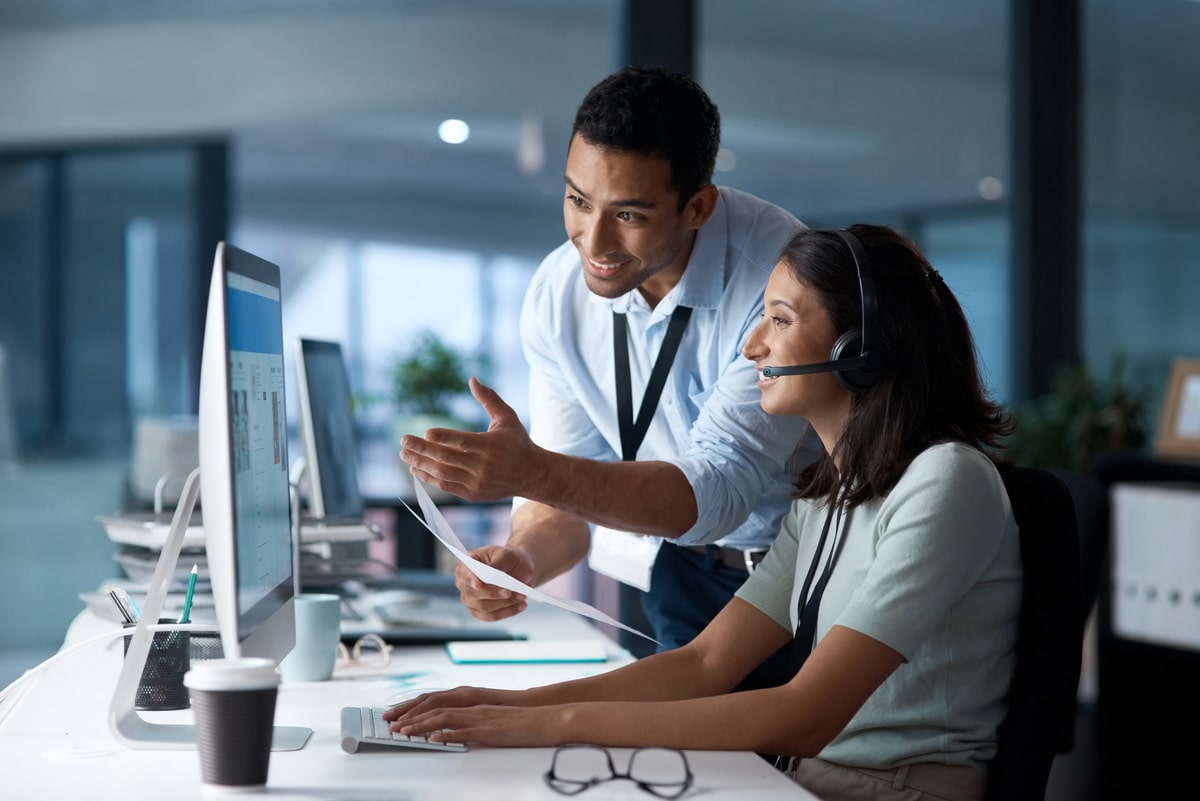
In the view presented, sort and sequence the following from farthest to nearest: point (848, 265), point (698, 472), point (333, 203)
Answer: point (333, 203) < point (698, 472) < point (848, 265)

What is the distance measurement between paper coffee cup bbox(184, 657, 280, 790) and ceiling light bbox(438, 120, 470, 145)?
465 cm

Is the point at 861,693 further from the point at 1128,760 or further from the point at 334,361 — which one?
the point at 1128,760

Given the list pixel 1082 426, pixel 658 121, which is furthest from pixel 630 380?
pixel 1082 426

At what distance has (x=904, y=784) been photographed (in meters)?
1.42

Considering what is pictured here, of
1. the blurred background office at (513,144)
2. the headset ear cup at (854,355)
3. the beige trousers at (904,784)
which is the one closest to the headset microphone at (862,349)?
the headset ear cup at (854,355)

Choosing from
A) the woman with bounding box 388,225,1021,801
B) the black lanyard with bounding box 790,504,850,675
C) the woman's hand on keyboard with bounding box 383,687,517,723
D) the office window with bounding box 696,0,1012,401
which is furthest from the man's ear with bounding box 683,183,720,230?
the office window with bounding box 696,0,1012,401

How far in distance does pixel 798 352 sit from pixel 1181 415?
3783 millimetres

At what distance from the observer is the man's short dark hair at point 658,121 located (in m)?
1.86

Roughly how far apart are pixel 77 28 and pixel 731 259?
342cm

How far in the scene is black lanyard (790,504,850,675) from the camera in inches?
62.8

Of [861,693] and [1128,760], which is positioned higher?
[861,693]

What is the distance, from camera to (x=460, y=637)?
2068 mm

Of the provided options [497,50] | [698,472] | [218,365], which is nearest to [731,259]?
[698,472]

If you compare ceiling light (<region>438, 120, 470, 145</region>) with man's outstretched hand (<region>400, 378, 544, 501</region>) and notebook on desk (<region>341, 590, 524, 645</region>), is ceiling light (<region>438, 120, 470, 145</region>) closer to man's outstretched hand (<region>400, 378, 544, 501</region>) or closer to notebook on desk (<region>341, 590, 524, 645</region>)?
notebook on desk (<region>341, 590, 524, 645</region>)
